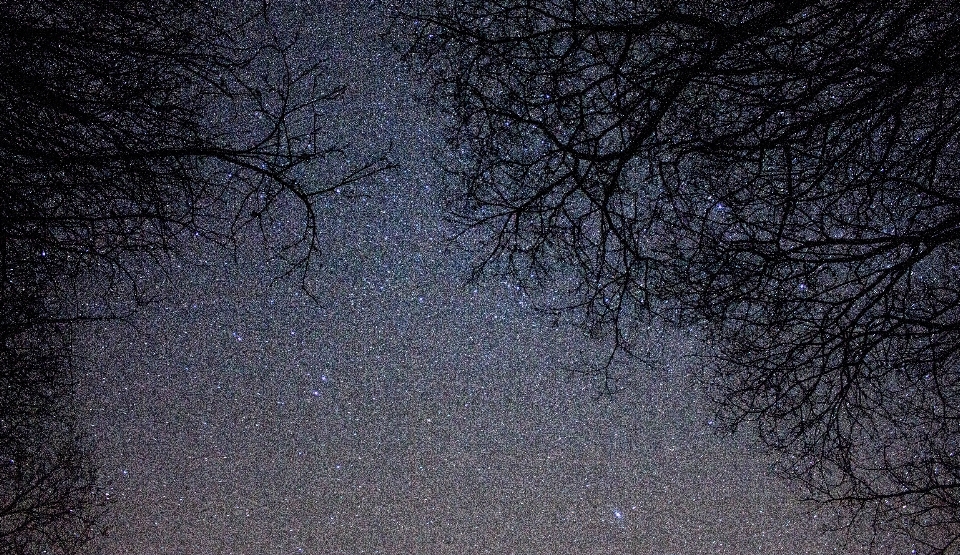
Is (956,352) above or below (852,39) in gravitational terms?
below

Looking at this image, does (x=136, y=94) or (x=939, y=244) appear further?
(x=939, y=244)

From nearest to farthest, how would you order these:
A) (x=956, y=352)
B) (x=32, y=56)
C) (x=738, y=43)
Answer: (x=32, y=56)
(x=738, y=43)
(x=956, y=352)

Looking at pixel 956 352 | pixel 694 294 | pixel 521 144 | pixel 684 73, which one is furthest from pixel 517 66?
pixel 956 352

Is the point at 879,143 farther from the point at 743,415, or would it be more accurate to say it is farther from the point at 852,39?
the point at 743,415

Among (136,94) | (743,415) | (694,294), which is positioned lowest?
(743,415)

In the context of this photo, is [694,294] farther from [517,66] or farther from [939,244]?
[517,66]

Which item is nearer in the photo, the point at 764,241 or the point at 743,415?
the point at 764,241

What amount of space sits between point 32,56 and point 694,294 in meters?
4.09

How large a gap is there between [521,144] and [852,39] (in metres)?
2.02

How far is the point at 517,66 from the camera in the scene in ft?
15.5

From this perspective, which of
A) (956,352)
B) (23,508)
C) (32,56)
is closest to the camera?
(32,56)

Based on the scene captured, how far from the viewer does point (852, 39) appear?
4203mm

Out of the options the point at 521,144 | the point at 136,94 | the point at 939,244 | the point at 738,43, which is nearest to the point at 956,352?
the point at 939,244

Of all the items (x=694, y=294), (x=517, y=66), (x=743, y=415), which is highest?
(x=517, y=66)
